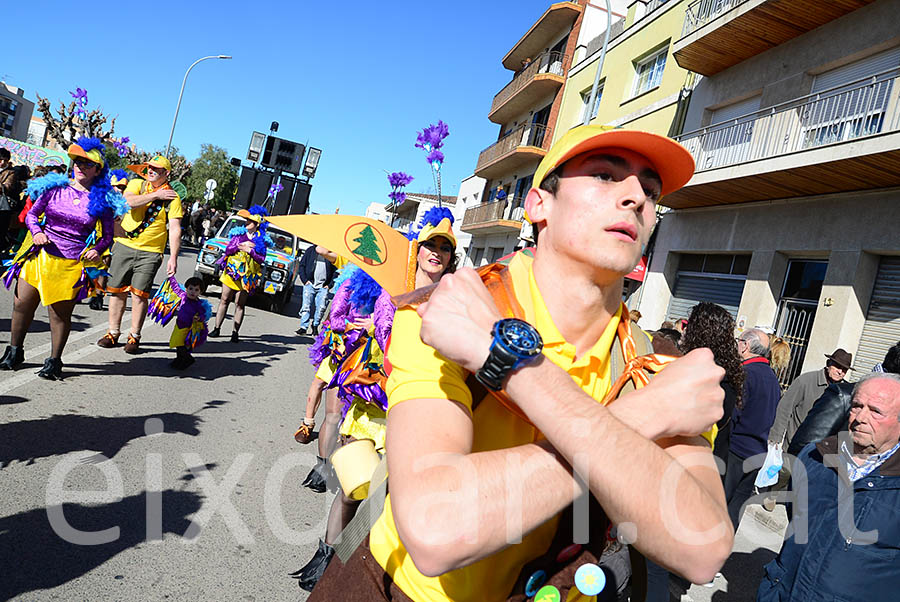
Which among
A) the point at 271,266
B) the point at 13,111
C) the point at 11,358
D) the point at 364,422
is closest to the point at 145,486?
the point at 364,422

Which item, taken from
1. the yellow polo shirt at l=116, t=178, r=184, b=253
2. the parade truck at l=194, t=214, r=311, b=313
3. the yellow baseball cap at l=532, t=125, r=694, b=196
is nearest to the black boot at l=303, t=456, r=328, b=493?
the yellow baseball cap at l=532, t=125, r=694, b=196

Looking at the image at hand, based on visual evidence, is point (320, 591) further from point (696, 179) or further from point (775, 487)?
point (696, 179)

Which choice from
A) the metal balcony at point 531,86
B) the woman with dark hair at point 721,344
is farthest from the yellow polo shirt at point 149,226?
the metal balcony at point 531,86

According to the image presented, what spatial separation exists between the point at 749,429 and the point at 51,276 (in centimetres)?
587

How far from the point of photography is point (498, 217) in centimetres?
2920

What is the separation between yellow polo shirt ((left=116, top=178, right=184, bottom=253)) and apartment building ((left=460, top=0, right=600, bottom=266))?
58.9ft

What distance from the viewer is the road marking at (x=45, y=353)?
4.95 meters

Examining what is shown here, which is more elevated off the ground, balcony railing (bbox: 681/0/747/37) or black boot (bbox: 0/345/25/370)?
balcony railing (bbox: 681/0/747/37)

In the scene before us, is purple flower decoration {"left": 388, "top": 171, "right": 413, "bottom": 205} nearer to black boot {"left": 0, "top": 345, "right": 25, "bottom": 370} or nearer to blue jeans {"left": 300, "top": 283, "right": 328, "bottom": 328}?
black boot {"left": 0, "top": 345, "right": 25, "bottom": 370}

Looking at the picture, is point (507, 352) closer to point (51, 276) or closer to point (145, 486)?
point (145, 486)

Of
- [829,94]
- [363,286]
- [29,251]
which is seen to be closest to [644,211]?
[363,286]

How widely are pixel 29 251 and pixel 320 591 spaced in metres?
5.27

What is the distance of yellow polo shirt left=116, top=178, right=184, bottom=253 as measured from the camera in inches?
270

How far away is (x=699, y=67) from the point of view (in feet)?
48.3
